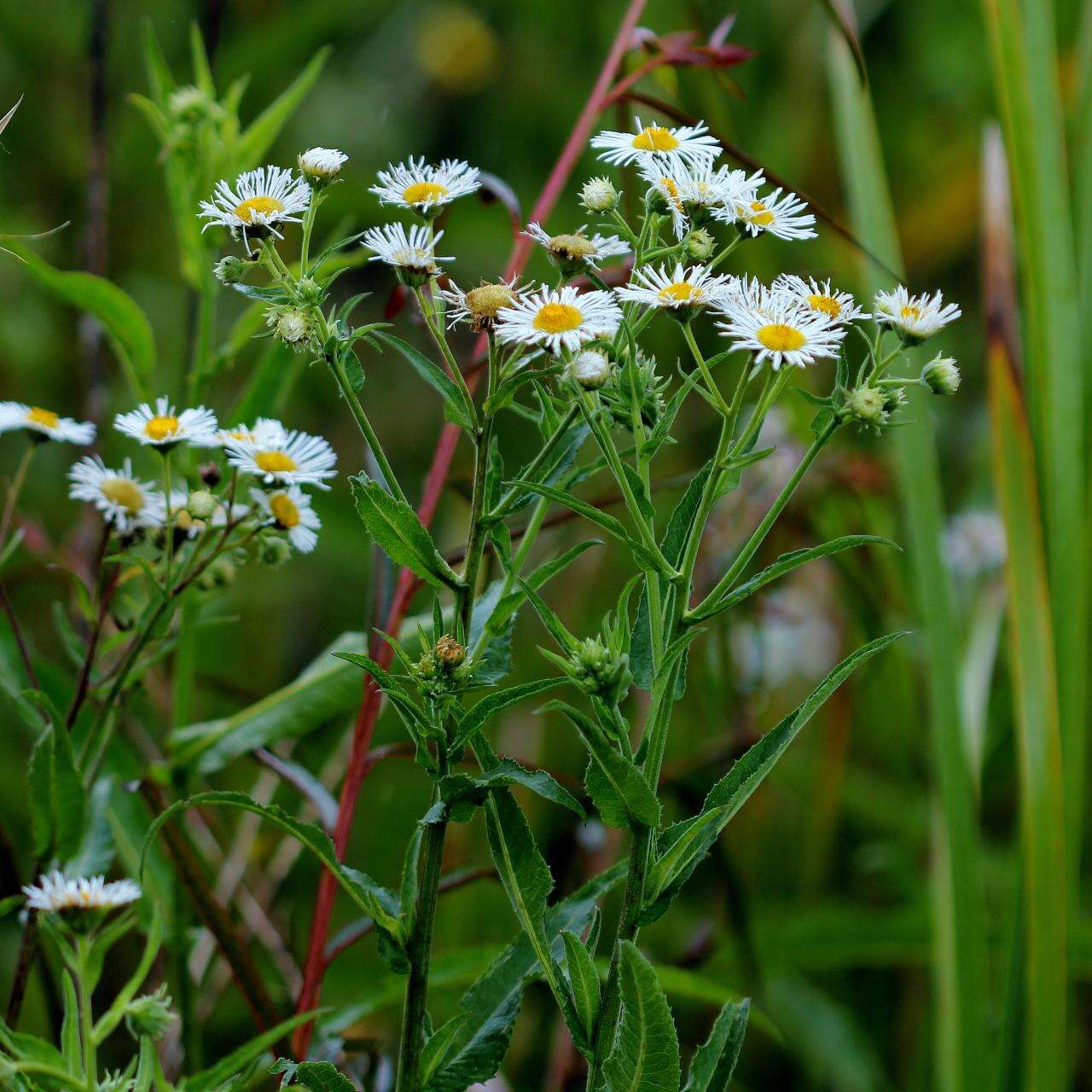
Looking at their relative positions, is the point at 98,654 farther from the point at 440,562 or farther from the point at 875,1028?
the point at 875,1028

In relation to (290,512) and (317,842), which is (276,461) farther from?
(317,842)

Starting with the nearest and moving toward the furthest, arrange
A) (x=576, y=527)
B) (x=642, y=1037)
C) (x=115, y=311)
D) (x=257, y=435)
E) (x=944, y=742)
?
(x=642, y=1037), (x=257, y=435), (x=115, y=311), (x=944, y=742), (x=576, y=527)

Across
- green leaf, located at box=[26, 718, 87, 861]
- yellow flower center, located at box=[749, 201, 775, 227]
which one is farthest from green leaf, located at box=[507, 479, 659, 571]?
green leaf, located at box=[26, 718, 87, 861]

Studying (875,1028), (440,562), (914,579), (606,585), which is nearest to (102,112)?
(440,562)

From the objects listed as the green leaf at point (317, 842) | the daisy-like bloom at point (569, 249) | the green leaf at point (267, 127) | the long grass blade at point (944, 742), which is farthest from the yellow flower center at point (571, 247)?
the long grass blade at point (944, 742)

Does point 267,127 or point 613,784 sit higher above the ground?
point 267,127

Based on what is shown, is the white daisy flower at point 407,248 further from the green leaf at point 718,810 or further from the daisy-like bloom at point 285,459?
the green leaf at point 718,810

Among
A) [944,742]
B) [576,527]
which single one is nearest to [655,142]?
[944,742]
